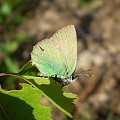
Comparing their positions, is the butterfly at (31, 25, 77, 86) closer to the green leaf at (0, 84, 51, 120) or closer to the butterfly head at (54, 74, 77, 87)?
the butterfly head at (54, 74, 77, 87)

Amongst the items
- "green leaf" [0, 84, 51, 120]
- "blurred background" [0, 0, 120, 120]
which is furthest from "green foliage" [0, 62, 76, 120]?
"blurred background" [0, 0, 120, 120]

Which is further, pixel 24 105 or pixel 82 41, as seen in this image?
pixel 82 41

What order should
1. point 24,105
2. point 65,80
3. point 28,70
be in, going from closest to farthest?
point 24,105, point 28,70, point 65,80

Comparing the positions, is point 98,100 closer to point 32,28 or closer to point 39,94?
point 32,28

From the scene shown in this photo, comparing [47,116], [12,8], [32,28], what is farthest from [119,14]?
[47,116]

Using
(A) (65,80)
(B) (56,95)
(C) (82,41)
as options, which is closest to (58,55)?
(A) (65,80)

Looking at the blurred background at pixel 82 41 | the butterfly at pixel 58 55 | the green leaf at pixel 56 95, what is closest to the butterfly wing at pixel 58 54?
the butterfly at pixel 58 55

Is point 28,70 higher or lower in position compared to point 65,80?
higher

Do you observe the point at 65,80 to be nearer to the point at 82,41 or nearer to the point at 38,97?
the point at 38,97
